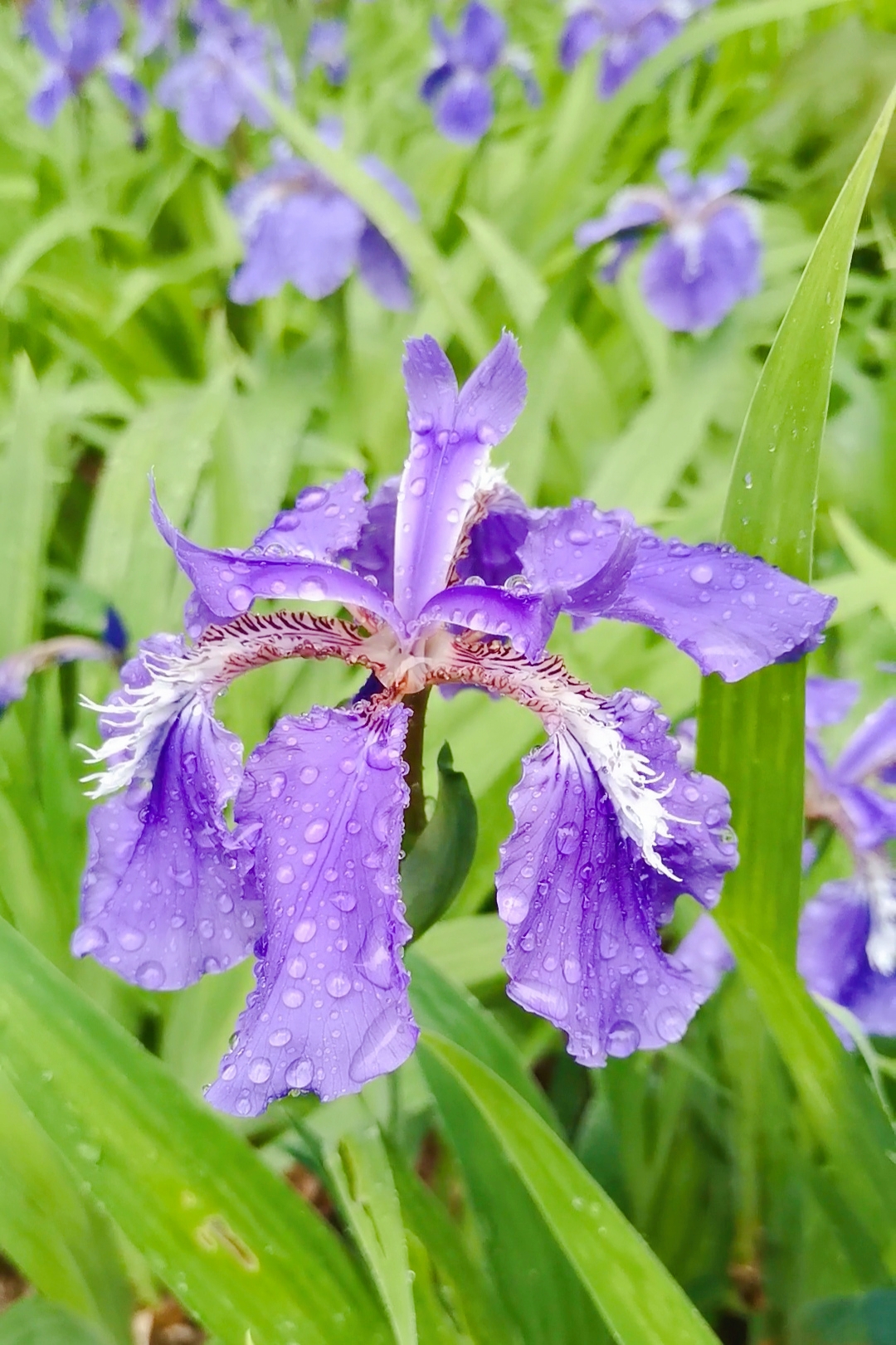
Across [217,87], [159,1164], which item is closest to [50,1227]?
[159,1164]

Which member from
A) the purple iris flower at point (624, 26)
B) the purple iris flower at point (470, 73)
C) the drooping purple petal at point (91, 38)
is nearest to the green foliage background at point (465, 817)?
the purple iris flower at point (470, 73)

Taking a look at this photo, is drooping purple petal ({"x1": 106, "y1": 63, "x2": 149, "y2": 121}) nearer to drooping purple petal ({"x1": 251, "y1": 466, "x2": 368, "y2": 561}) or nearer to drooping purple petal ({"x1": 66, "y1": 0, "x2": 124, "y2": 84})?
drooping purple petal ({"x1": 66, "y1": 0, "x2": 124, "y2": 84})

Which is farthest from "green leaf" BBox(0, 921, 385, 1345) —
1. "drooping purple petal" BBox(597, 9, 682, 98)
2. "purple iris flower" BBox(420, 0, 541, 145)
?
"drooping purple petal" BBox(597, 9, 682, 98)

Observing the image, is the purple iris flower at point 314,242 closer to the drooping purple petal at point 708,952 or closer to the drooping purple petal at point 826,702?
the drooping purple petal at point 826,702

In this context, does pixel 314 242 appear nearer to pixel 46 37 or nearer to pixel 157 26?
pixel 46 37

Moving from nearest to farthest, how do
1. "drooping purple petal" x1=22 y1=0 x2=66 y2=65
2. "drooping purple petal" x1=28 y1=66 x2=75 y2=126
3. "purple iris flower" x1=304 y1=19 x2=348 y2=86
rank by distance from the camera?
"drooping purple petal" x1=28 y1=66 x2=75 y2=126 → "drooping purple petal" x1=22 y1=0 x2=66 y2=65 → "purple iris flower" x1=304 y1=19 x2=348 y2=86

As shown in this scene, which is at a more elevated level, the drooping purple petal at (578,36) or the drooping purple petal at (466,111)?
the drooping purple petal at (578,36)
